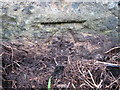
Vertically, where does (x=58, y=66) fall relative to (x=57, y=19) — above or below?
below

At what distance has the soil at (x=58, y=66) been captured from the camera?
1431mm

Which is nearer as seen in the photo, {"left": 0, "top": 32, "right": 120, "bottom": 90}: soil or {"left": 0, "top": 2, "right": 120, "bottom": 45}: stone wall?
{"left": 0, "top": 32, "right": 120, "bottom": 90}: soil

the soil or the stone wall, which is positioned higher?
the stone wall

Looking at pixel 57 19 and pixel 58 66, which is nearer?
pixel 58 66

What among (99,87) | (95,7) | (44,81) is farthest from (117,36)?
(44,81)

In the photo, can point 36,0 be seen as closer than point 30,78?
No

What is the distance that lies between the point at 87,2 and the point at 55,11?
0.91 feet

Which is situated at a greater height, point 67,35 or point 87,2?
point 87,2

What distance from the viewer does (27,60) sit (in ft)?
5.50

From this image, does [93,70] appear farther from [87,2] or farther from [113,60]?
[87,2]

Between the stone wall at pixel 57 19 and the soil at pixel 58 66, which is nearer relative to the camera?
the soil at pixel 58 66

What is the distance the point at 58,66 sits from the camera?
157 centimetres

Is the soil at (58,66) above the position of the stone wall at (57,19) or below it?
below

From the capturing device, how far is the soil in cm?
143
